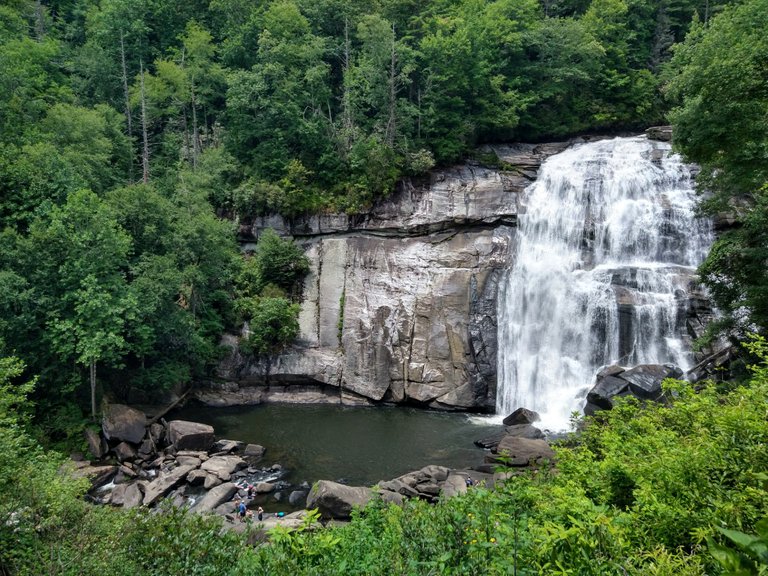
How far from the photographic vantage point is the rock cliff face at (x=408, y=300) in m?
24.9

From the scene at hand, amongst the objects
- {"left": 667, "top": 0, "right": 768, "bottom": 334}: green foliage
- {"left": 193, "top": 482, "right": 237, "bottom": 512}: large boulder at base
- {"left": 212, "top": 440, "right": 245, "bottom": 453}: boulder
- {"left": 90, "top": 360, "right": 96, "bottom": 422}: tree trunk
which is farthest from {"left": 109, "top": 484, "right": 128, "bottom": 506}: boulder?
{"left": 667, "top": 0, "right": 768, "bottom": 334}: green foliage

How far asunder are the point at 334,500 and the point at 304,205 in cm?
1958

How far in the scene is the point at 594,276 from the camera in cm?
2350

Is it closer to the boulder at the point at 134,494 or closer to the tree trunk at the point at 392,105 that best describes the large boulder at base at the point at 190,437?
the boulder at the point at 134,494

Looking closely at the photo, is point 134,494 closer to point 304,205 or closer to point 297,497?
point 297,497

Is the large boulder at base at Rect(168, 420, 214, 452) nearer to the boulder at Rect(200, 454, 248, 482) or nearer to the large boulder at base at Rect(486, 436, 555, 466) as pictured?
the boulder at Rect(200, 454, 248, 482)

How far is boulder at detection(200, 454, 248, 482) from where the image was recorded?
17.3m

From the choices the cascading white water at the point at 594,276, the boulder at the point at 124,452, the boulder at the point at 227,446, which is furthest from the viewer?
the cascading white water at the point at 594,276

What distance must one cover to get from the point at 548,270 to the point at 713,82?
12976mm

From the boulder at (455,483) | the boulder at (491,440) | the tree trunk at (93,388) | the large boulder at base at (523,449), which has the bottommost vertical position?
the boulder at (491,440)

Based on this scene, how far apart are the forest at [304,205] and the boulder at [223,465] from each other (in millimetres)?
5421

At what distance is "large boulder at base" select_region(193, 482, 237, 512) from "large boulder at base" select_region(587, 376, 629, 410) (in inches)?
583

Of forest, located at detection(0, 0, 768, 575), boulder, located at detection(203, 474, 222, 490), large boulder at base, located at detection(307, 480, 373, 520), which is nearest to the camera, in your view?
forest, located at detection(0, 0, 768, 575)

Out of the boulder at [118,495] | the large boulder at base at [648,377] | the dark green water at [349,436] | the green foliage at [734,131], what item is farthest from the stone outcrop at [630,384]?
the boulder at [118,495]
